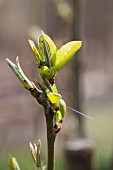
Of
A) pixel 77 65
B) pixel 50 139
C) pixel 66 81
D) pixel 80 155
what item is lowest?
pixel 80 155

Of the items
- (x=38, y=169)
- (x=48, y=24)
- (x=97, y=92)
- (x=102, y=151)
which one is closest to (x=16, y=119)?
(x=97, y=92)

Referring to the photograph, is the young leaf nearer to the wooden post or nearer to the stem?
the stem

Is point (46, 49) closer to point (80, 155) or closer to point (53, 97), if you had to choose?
point (53, 97)

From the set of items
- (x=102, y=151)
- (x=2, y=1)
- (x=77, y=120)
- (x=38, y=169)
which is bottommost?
(x=102, y=151)

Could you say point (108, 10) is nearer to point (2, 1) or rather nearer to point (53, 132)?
point (2, 1)

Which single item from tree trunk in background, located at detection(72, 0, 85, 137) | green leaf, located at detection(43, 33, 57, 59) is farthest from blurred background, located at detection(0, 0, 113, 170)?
green leaf, located at detection(43, 33, 57, 59)

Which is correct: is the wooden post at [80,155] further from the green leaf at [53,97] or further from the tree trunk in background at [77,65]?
the green leaf at [53,97]

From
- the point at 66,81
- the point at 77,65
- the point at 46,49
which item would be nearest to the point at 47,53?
the point at 46,49
